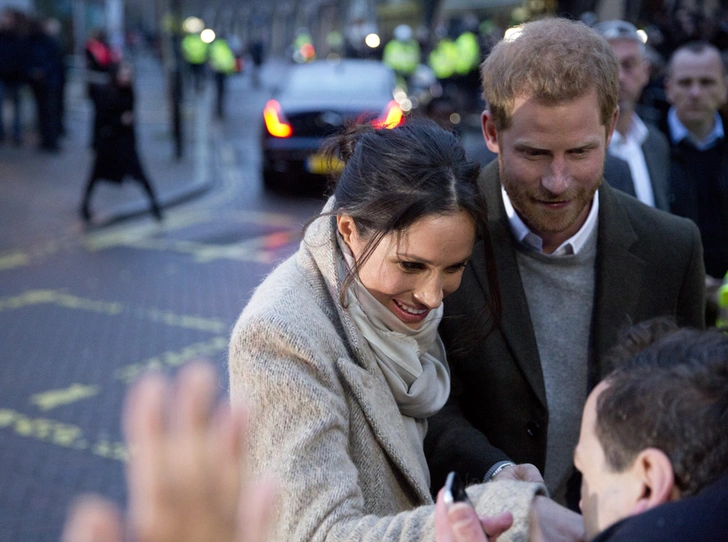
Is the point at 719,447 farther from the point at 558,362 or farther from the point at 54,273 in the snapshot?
the point at 54,273

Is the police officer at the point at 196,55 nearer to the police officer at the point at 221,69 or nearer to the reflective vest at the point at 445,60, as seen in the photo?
the police officer at the point at 221,69

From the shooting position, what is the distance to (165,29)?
670 inches

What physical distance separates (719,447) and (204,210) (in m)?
11.7

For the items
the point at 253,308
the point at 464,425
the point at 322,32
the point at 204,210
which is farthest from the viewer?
the point at 322,32

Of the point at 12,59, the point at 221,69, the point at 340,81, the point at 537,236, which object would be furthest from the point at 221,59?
the point at 537,236

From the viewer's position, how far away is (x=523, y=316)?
2301 mm

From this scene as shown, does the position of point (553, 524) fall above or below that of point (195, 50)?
above

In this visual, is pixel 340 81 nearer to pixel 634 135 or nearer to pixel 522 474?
pixel 634 135

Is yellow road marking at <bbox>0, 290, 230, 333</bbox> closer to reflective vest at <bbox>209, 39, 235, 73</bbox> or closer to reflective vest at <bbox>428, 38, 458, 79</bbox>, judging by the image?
reflective vest at <bbox>428, 38, 458, 79</bbox>

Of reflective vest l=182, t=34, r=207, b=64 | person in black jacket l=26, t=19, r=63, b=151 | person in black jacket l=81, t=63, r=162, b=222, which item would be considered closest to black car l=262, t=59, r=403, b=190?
person in black jacket l=81, t=63, r=162, b=222

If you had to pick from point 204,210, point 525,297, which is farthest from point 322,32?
point 525,297

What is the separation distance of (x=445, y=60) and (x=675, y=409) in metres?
20.9

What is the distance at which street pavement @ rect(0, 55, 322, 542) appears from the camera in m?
5.19

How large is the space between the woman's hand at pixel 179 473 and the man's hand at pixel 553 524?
0.87 meters
